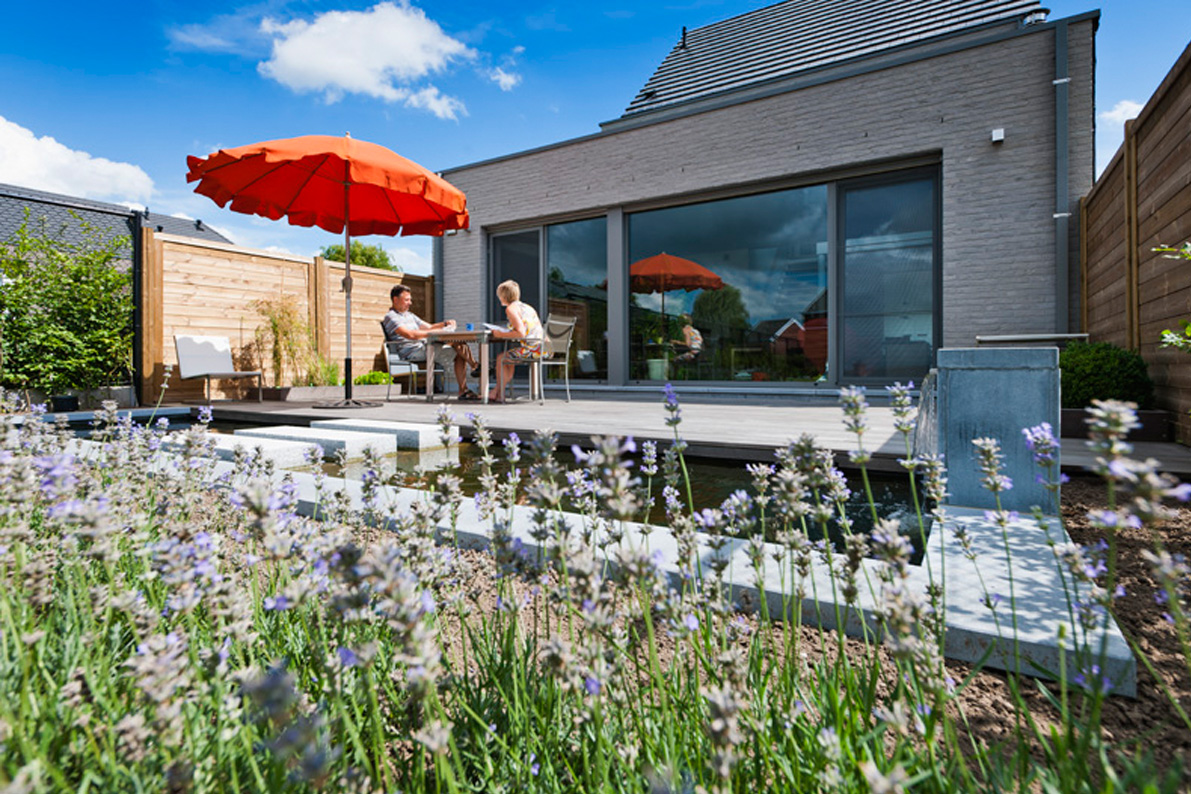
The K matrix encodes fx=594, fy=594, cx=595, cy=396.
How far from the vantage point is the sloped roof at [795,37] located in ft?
27.0

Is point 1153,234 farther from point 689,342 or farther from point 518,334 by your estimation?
point 518,334

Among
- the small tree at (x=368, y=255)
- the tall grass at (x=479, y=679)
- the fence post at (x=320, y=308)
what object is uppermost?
the small tree at (x=368, y=255)

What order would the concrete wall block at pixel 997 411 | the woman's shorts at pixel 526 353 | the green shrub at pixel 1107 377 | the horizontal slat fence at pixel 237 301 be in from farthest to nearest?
the horizontal slat fence at pixel 237 301
the woman's shorts at pixel 526 353
the green shrub at pixel 1107 377
the concrete wall block at pixel 997 411

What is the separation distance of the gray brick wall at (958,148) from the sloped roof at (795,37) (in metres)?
1.98

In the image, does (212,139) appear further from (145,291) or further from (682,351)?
(682,351)

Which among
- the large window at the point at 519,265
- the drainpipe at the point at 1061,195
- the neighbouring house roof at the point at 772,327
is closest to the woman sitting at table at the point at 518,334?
the large window at the point at 519,265

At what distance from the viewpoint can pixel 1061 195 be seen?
5.83m

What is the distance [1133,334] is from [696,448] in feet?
11.4

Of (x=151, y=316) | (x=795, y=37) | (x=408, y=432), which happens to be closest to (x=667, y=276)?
(x=408, y=432)

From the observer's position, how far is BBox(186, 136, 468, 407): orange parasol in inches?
205

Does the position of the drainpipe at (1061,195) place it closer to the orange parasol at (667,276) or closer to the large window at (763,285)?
the large window at (763,285)

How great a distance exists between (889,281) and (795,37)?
5.64 m

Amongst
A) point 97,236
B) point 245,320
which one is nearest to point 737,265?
point 245,320

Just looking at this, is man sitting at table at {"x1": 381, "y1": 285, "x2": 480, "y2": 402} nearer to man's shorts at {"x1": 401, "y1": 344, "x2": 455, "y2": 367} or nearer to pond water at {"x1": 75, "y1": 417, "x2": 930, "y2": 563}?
man's shorts at {"x1": 401, "y1": 344, "x2": 455, "y2": 367}
